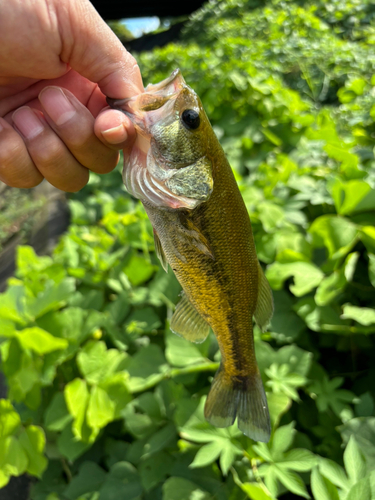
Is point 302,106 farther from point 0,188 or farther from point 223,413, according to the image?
point 0,188

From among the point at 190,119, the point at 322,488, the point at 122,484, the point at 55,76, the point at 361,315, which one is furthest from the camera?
the point at 122,484

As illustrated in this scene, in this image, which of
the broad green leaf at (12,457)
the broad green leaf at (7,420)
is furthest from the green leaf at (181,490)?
the broad green leaf at (7,420)

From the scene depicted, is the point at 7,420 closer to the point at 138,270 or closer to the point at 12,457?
the point at 12,457

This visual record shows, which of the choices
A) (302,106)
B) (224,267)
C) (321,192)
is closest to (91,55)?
(224,267)

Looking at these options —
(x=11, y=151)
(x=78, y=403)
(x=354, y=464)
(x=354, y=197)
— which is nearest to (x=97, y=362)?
(x=78, y=403)

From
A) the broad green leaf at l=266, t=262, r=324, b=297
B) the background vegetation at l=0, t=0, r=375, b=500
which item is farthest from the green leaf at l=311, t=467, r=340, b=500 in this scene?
the broad green leaf at l=266, t=262, r=324, b=297
